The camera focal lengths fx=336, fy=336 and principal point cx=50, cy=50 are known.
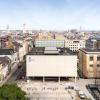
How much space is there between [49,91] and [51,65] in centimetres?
688

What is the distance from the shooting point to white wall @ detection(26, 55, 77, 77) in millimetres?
43469

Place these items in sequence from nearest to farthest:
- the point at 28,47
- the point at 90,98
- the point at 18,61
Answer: the point at 90,98
the point at 18,61
the point at 28,47

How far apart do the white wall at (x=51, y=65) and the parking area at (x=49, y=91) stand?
1.75m

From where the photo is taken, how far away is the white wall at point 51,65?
143 ft

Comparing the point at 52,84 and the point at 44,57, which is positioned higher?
the point at 44,57

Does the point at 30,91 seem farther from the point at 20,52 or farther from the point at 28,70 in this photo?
the point at 20,52

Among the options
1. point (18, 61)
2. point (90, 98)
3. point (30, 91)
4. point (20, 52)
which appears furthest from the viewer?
point (20, 52)

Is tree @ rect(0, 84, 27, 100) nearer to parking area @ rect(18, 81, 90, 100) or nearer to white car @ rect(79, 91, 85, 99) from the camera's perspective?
parking area @ rect(18, 81, 90, 100)

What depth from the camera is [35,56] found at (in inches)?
1714

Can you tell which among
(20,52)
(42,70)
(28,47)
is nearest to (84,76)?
(42,70)

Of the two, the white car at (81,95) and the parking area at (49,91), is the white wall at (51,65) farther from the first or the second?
the white car at (81,95)

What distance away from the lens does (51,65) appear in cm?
4353

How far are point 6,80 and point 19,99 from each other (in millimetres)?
19374

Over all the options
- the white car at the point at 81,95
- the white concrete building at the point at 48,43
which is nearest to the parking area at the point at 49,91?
the white car at the point at 81,95
